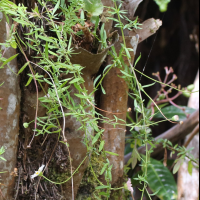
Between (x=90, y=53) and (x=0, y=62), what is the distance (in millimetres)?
214

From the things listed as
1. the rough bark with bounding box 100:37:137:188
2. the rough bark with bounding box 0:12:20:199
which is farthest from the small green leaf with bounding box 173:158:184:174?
the rough bark with bounding box 0:12:20:199

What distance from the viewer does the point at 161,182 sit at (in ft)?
3.43

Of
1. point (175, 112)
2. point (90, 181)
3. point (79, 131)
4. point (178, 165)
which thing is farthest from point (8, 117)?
point (175, 112)

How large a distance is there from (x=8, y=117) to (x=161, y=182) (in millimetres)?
823

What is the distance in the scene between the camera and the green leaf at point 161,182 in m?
1.00

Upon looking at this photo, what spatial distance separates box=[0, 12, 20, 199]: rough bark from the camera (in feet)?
1.69

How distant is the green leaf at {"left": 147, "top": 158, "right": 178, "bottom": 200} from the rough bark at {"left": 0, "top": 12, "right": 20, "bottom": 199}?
2.16 feet

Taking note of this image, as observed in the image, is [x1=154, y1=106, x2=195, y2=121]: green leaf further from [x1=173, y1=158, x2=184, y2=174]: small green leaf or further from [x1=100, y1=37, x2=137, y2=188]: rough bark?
[x1=100, y1=37, x2=137, y2=188]: rough bark

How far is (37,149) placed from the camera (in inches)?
23.1

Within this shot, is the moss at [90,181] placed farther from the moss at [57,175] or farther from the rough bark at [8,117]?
the rough bark at [8,117]

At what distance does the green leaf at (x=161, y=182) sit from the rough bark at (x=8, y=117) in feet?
2.16

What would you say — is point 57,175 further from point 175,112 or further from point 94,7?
point 175,112

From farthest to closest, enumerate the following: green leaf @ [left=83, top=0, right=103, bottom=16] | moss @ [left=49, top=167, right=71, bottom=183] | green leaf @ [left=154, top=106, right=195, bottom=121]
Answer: green leaf @ [left=154, top=106, right=195, bottom=121]
moss @ [left=49, top=167, right=71, bottom=183]
green leaf @ [left=83, top=0, right=103, bottom=16]

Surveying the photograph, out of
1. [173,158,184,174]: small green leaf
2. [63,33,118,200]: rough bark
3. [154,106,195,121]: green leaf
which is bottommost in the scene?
[154,106,195,121]: green leaf
